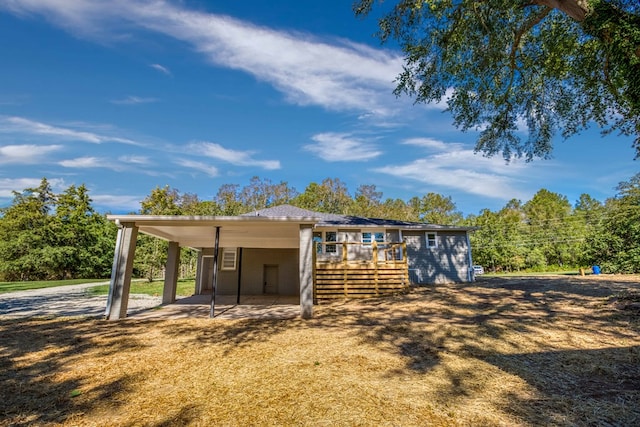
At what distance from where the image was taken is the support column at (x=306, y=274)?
8.10 meters

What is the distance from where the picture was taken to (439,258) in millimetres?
16125

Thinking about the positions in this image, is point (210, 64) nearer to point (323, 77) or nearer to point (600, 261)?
point (323, 77)

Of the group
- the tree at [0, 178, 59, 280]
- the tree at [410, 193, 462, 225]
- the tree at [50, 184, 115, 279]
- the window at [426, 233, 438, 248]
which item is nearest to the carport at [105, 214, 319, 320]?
the window at [426, 233, 438, 248]

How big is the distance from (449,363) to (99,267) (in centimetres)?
3511

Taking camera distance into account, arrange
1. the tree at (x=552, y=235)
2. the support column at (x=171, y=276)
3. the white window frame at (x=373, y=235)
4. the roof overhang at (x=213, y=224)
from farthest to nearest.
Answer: the tree at (x=552, y=235)
the white window frame at (x=373, y=235)
the support column at (x=171, y=276)
the roof overhang at (x=213, y=224)

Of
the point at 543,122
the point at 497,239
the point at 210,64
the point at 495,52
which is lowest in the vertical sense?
the point at 497,239

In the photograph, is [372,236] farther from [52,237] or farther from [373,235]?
[52,237]

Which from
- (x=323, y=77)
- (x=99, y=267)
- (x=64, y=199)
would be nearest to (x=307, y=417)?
(x=323, y=77)

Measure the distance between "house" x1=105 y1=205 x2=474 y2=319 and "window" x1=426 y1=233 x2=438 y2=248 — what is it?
0.06m

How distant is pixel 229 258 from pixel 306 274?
819 cm

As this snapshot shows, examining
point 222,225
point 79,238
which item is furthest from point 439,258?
point 79,238

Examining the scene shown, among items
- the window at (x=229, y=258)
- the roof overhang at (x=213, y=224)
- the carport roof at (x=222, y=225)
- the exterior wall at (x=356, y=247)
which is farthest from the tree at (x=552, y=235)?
the roof overhang at (x=213, y=224)

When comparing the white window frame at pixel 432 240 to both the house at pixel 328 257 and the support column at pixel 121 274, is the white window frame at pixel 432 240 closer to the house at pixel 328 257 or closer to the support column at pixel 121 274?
the house at pixel 328 257

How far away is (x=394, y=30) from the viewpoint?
9.66 meters
